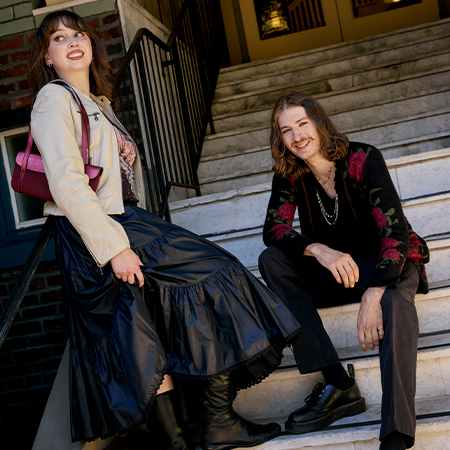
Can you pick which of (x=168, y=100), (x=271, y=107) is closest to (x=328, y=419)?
(x=168, y=100)

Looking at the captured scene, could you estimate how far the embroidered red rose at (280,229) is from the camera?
6.80 ft

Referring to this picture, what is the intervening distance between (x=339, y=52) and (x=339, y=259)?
131 inches

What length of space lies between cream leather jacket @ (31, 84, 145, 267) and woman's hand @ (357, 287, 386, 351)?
30.8 inches

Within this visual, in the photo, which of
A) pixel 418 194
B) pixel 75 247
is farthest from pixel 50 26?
pixel 418 194

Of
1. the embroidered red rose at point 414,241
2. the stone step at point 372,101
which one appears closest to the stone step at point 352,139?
the stone step at point 372,101

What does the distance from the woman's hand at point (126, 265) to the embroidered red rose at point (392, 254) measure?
81 centimetres

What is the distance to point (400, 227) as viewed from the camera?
1853mm

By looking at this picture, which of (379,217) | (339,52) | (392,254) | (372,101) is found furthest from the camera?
(339,52)

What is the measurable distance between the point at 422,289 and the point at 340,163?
557 mm

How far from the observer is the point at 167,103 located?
12.2ft

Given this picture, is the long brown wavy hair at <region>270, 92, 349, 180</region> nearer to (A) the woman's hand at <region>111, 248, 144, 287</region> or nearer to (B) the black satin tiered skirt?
(B) the black satin tiered skirt

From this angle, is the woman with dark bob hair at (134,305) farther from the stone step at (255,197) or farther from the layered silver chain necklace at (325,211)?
the stone step at (255,197)

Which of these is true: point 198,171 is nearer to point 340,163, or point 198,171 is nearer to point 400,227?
point 340,163

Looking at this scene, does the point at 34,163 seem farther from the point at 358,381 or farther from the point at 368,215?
the point at 358,381
